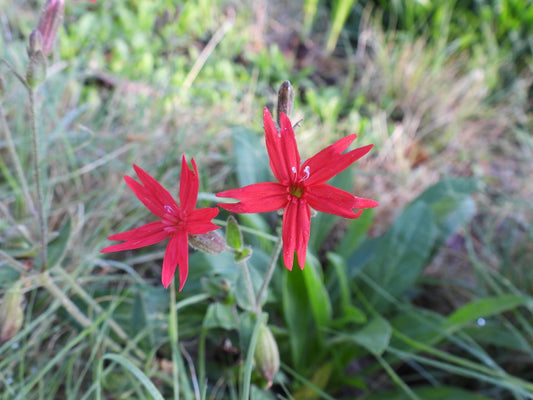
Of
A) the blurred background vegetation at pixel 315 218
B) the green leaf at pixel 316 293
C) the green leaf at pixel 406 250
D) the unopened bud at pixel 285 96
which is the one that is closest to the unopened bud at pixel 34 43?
the blurred background vegetation at pixel 315 218

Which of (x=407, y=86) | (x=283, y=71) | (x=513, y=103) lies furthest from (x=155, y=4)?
(x=513, y=103)

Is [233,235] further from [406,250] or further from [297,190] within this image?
[406,250]

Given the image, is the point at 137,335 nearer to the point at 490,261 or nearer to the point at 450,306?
the point at 450,306

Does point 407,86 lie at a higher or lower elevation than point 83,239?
higher

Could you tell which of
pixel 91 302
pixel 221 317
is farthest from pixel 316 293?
pixel 91 302

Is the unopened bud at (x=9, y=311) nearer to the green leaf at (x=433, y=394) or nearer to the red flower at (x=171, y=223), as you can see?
the red flower at (x=171, y=223)
